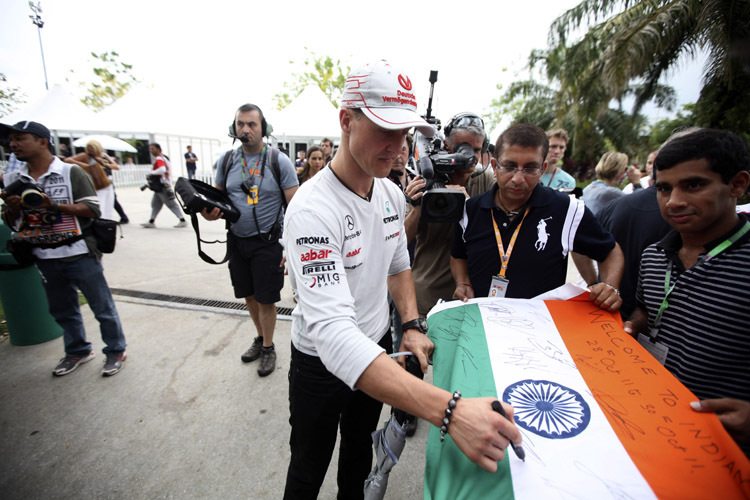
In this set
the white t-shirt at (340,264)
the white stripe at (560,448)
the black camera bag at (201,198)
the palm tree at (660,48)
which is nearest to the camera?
the white stripe at (560,448)

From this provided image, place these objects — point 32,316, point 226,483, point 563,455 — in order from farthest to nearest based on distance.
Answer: point 32,316 → point 226,483 → point 563,455

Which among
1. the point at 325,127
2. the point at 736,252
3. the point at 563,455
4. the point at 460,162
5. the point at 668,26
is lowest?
the point at 563,455

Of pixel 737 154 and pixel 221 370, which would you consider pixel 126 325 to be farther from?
pixel 737 154

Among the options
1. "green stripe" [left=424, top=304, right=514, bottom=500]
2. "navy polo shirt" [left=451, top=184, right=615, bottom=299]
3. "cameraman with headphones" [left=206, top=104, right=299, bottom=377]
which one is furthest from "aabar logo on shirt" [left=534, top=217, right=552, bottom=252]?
"cameraman with headphones" [left=206, top=104, right=299, bottom=377]

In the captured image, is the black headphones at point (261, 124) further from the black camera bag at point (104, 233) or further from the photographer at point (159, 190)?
the photographer at point (159, 190)

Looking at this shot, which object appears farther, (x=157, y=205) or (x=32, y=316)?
(x=157, y=205)

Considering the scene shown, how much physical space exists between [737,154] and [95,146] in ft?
25.6

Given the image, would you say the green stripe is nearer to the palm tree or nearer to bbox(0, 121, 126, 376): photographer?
bbox(0, 121, 126, 376): photographer

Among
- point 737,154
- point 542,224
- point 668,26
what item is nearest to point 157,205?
point 542,224

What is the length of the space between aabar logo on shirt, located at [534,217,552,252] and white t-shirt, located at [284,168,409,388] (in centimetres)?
73

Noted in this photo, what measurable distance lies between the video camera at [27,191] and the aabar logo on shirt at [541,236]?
3.37 meters

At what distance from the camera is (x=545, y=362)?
47.8 inches

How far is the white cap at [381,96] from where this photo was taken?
1.07 meters

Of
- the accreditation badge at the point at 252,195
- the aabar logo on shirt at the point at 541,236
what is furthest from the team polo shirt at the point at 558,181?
the accreditation badge at the point at 252,195
